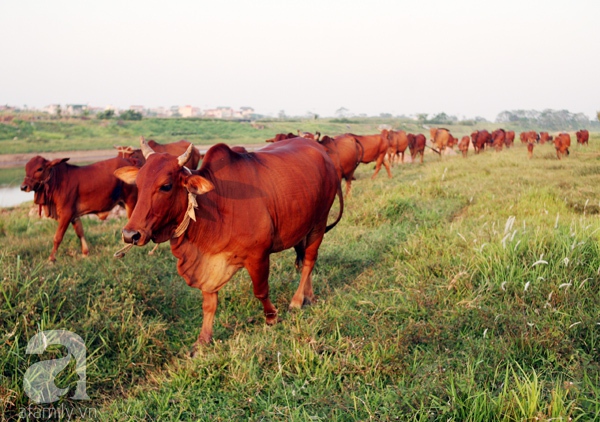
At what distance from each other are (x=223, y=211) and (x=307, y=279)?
54.6 inches

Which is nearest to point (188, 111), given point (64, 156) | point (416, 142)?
point (64, 156)

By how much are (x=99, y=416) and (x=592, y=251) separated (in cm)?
429

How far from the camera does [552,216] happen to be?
6.79 meters

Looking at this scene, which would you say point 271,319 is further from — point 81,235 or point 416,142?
point 416,142

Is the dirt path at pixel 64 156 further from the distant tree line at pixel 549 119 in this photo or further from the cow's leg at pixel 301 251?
the distant tree line at pixel 549 119

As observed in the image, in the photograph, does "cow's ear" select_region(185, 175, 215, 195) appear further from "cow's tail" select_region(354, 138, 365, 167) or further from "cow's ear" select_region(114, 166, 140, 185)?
"cow's tail" select_region(354, 138, 365, 167)

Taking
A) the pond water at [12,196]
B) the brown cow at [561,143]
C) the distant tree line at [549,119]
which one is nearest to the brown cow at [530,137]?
the brown cow at [561,143]

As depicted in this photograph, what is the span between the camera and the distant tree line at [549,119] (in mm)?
94000

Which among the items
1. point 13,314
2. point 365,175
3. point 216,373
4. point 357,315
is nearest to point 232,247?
point 216,373

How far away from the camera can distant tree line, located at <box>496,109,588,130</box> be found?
308 feet

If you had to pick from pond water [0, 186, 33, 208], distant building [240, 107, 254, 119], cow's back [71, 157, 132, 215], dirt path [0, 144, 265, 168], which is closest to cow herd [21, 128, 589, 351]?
cow's back [71, 157, 132, 215]

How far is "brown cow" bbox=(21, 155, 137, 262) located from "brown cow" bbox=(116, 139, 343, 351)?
3.56 meters

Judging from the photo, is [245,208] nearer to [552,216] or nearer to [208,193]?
[208,193]

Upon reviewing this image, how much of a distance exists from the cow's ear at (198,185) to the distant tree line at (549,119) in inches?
3849
